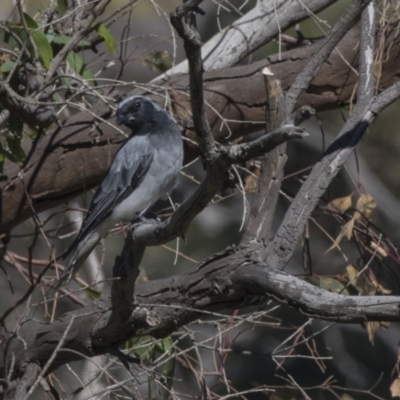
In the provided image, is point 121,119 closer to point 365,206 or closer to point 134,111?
point 134,111

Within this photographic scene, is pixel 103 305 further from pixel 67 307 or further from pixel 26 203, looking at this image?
pixel 67 307

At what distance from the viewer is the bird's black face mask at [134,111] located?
332 cm

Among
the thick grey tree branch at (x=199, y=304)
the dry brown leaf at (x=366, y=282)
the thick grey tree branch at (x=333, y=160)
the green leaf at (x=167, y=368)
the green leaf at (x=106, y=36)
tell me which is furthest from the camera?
the dry brown leaf at (x=366, y=282)

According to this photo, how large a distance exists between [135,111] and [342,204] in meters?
1.04

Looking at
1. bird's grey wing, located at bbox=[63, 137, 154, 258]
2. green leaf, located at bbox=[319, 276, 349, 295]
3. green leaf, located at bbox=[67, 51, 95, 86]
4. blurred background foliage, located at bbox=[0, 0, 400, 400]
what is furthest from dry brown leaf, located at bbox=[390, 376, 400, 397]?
blurred background foliage, located at bbox=[0, 0, 400, 400]

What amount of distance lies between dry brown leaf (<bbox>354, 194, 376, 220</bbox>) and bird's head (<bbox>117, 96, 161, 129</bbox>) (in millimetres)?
971

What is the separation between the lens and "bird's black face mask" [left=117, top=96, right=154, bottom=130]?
3.32m

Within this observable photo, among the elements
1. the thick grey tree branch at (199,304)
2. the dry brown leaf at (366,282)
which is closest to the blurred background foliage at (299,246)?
the dry brown leaf at (366,282)

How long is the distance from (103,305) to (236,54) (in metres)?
1.68

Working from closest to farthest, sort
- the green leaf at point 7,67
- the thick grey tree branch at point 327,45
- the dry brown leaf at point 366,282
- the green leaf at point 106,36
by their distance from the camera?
the thick grey tree branch at point 327,45
the green leaf at point 7,67
the green leaf at point 106,36
the dry brown leaf at point 366,282

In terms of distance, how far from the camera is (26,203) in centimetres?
342

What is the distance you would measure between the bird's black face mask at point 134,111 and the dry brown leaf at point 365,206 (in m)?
0.99

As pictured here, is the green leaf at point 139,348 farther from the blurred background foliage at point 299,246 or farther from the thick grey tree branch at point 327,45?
the blurred background foliage at point 299,246

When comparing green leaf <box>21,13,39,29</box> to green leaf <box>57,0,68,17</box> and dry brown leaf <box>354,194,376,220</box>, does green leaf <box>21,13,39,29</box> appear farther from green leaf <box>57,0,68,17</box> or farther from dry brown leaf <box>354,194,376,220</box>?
dry brown leaf <box>354,194,376,220</box>
